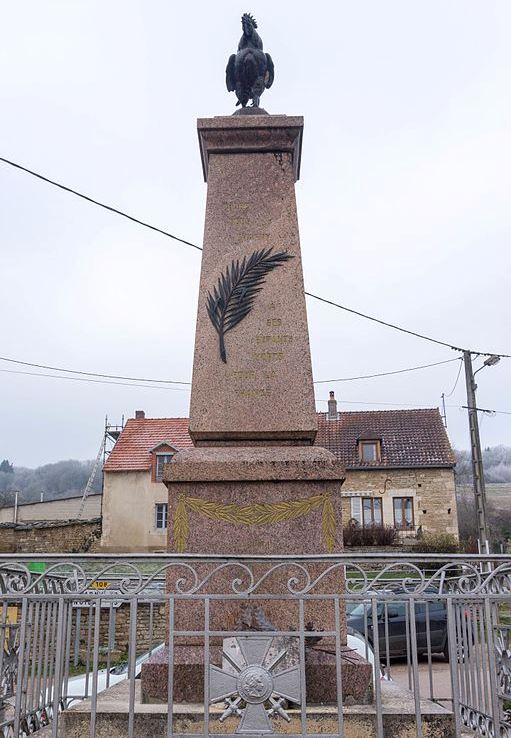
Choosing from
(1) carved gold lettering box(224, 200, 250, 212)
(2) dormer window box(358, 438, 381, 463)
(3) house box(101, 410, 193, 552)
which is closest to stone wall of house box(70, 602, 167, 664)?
(1) carved gold lettering box(224, 200, 250, 212)

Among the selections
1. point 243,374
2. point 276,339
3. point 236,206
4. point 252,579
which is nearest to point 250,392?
point 243,374

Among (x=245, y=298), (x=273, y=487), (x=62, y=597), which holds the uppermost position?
(x=245, y=298)

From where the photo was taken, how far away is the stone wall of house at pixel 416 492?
1078 inches

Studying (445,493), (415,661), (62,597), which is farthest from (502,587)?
(445,493)

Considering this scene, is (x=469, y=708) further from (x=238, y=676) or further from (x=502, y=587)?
(x=238, y=676)

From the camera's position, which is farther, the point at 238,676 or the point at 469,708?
the point at 469,708

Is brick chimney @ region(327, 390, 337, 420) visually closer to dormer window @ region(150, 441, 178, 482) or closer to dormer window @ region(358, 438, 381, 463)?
dormer window @ region(358, 438, 381, 463)

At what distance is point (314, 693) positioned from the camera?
4.50 m

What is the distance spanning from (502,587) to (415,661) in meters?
0.82

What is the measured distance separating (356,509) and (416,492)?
2409 mm

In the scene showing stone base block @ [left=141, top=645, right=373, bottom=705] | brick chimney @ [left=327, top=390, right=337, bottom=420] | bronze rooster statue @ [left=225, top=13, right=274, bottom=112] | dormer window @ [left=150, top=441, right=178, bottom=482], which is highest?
brick chimney @ [left=327, top=390, right=337, bottom=420]

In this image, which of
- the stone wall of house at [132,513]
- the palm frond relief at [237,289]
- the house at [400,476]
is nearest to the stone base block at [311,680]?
the palm frond relief at [237,289]

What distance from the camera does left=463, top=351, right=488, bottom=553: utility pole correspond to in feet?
54.0

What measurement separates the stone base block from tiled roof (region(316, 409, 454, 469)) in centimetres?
2395
